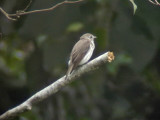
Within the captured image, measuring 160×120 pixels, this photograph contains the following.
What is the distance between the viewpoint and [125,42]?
902cm

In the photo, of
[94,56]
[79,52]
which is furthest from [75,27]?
[79,52]

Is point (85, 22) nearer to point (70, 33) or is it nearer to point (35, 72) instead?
point (70, 33)

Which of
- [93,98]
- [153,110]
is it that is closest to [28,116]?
[93,98]

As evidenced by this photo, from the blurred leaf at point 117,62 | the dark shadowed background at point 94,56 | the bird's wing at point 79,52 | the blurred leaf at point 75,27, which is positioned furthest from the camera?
the blurred leaf at point 117,62

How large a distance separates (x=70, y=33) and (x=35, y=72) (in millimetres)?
688

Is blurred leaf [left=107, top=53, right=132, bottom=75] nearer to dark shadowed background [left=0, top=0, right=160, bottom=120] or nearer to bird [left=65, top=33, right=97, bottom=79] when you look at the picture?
dark shadowed background [left=0, top=0, right=160, bottom=120]

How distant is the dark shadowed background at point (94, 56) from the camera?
8.54 meters

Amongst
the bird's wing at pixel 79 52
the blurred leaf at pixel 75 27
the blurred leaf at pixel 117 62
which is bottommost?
the blurred leaf at pixel 117 62

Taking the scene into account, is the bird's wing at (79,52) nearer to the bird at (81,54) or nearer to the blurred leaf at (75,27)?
the bird at (81,54)

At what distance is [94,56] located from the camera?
31.2 feet

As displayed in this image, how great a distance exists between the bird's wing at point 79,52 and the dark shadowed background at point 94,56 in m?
0.93

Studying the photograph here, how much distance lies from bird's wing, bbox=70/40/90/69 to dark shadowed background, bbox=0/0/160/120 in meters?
→ 0.93

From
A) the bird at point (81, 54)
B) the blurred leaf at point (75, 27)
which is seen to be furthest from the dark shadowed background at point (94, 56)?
the bird at point (81, 54)

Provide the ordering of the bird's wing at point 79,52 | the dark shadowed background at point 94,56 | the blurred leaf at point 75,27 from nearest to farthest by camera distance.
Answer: the bird's wing at point 79,52
the dark shadowed background at point 94,56
the blurred leaf at point 75,27
